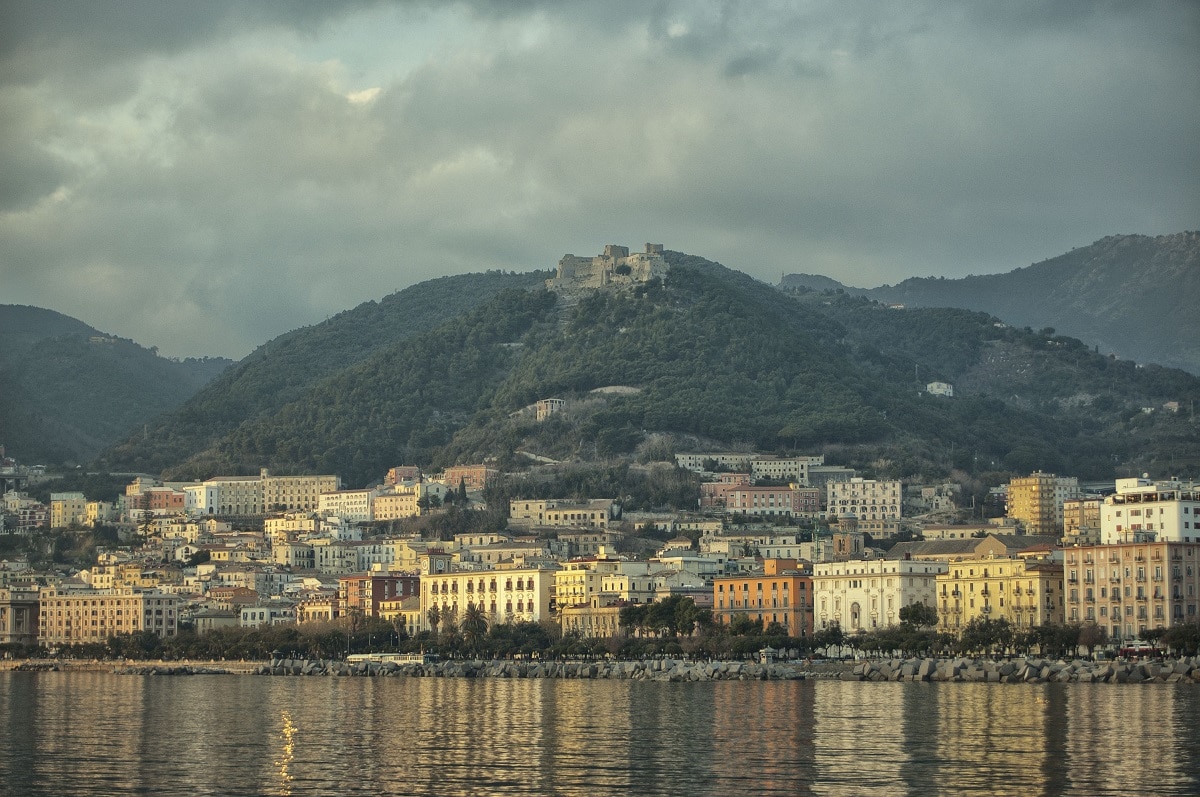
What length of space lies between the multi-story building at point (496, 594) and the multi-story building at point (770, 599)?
1193 cm

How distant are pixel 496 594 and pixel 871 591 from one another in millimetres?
27155

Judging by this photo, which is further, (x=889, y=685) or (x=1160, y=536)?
(x=1160, y=536)

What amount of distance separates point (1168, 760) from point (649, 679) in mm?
51856

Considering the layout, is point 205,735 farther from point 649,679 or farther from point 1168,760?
point 649,679

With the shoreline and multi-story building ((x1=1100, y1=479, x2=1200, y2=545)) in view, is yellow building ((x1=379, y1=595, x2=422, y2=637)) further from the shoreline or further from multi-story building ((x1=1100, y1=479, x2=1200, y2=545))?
multi-story building ((x1=1100, y1=479, x2=1200, y2=545))

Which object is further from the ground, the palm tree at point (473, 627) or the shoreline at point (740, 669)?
the palm tree at point (473, 627)

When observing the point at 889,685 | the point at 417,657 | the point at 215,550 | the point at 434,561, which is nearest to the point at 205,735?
the point at 889,685

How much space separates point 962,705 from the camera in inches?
2963

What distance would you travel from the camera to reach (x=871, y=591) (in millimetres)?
124625

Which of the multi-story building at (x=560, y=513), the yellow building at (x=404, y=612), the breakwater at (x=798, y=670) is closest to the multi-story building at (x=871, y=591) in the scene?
the breakwater at (x=798, y=670)

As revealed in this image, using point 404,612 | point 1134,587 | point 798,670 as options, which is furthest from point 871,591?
point 404,612

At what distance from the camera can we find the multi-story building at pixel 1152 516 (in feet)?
356

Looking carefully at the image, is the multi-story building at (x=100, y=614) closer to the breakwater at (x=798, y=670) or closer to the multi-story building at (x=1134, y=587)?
the breakwater at (x=798, y=670)

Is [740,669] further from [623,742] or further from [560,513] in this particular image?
[560,513]
